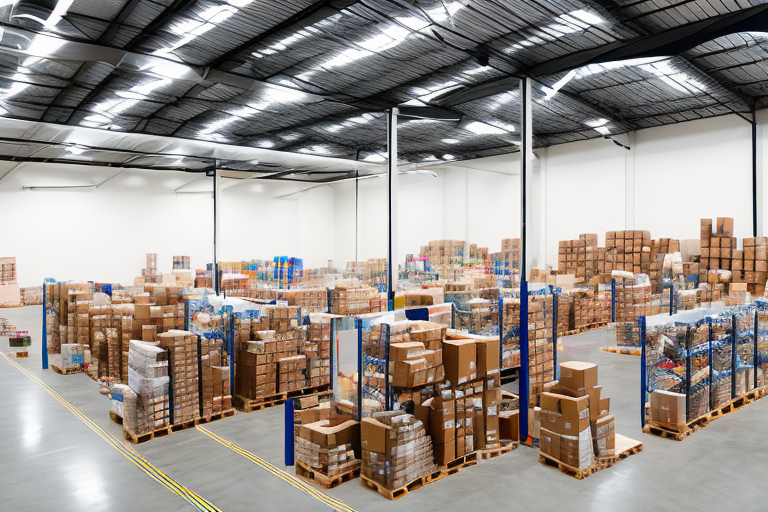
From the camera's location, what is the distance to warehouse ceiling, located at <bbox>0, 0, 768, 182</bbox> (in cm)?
646

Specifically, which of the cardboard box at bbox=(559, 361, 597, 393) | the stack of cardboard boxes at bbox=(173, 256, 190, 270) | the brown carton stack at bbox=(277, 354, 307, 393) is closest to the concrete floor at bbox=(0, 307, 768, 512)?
the brown carton stack at bbox=(277, 354, 307, 393)

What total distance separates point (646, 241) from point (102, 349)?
1427 cm

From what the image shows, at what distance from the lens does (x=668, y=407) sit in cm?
577

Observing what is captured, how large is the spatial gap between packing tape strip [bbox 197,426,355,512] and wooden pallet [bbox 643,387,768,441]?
379cm

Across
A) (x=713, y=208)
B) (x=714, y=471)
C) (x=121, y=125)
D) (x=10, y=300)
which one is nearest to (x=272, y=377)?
(x=714, y=471)

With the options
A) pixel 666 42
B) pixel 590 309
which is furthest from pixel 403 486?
pixel 590 309

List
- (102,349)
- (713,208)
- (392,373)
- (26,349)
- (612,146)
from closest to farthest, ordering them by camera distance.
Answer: (392,373) < (102,349) < (26,349) < (713,208) < (612,146)

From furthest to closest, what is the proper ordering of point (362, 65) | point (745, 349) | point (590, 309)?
1. point (590, 309)
2. point (362, 65)
3. point (745, 349)

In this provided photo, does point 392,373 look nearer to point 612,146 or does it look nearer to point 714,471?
point 714,471

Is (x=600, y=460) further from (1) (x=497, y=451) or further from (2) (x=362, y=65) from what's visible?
(2) (x=362, y=65)

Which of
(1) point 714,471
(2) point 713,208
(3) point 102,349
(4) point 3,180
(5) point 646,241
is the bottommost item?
(1) point 714,471

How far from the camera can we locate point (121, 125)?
43.3ft

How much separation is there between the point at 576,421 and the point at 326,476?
235 centimetres

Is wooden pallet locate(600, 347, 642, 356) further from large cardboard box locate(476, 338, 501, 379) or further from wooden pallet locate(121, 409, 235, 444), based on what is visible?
wooden pallet locate(121, 409, 235, 444)
